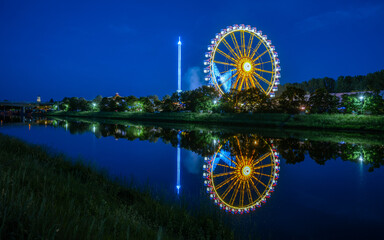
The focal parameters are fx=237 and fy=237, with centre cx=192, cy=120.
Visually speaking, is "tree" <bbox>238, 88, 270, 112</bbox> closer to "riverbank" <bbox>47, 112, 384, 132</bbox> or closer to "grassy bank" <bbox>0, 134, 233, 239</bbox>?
"riverbank" <bbox>47, 112, 384, 132</bbox>

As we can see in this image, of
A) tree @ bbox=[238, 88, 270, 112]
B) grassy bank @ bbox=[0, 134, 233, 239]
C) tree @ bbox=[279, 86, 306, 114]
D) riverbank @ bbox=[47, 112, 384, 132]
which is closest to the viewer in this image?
grassy bank @ bbox=[0, 134, 233, 239]

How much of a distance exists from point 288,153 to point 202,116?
90.2 ft

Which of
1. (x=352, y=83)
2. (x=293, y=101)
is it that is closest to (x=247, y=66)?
(x=293, y=101)

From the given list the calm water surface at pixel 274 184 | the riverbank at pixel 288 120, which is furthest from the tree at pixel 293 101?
the calm water surface at pixel 274 184

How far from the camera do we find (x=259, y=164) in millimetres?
10664

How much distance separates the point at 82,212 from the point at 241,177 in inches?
265

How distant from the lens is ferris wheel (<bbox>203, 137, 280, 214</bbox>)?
629 centimetres

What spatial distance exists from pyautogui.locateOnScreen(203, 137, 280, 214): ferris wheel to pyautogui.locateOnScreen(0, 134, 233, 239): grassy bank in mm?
1793

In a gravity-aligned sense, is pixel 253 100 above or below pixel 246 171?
above

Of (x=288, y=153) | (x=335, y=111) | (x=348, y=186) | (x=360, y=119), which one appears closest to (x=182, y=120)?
(x=335, y=111)

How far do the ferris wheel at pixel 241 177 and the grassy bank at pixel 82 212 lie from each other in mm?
1793

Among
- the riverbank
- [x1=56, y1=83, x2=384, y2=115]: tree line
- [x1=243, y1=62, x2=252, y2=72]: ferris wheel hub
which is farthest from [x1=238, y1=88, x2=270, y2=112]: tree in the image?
[x1=243, y1=62, x2=252, y2=72]: ferris wheel hub

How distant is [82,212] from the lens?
343 cm

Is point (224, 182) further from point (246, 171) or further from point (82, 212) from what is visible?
point (82, 212)
